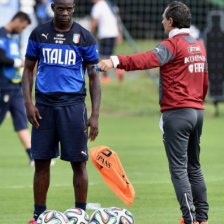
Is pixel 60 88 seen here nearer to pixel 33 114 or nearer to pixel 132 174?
pixel 33 114

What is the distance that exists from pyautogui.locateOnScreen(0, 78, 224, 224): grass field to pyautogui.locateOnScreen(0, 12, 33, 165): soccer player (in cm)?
68

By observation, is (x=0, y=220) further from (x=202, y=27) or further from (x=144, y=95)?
(x=202, y=27)

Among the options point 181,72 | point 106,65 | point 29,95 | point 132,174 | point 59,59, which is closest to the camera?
point 106,65

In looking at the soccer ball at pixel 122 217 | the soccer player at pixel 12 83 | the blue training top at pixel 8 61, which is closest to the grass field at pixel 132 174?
the soccer player at pixel 12 83

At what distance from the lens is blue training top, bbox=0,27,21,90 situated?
11.7 meters

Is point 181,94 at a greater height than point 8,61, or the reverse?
point 181,94

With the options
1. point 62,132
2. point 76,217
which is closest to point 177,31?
point 62,132

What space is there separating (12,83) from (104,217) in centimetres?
559

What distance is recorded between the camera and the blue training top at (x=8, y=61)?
11703 mm

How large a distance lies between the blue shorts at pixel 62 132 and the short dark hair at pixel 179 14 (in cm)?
137

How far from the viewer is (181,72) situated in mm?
7070

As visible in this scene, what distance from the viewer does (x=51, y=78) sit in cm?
727

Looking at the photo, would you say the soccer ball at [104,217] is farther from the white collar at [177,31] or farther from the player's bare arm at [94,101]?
the white collar at [177,31]

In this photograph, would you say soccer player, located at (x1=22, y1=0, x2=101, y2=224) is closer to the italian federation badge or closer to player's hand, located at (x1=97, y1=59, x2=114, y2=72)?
the italian federation badge
